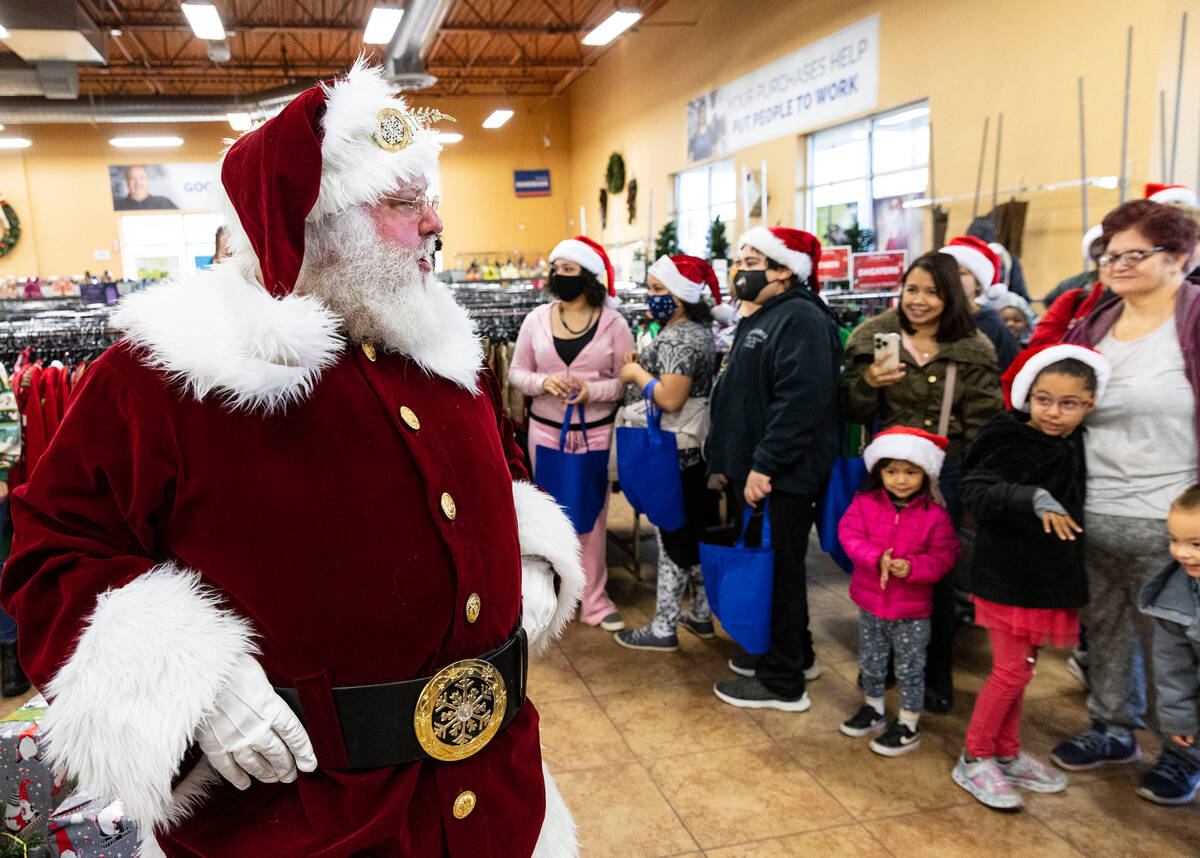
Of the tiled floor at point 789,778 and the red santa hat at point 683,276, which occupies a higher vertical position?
the red santa hat at point 683,276

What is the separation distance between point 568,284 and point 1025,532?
6.47 feet

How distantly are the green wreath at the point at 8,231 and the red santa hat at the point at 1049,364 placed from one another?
18.3 metres

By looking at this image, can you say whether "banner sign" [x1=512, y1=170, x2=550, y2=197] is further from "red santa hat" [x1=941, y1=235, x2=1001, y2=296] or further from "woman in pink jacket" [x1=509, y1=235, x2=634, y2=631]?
"red santa hat" [x1=941, y1=235, x2=1001, y2=296]

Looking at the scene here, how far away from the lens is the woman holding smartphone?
9.24ft

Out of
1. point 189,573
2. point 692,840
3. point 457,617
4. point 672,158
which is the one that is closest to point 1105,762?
point 692,840

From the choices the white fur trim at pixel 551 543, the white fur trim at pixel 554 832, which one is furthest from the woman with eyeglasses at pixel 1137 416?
the white fur trim at pixel 554 832

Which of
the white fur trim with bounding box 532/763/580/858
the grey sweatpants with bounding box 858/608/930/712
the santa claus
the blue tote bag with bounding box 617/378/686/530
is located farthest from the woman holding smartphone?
the santa claus

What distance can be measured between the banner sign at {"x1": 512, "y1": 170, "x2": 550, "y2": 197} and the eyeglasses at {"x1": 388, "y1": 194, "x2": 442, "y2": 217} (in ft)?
57.4

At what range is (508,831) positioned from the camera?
1229mm

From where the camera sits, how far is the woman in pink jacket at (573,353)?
3.55 metres

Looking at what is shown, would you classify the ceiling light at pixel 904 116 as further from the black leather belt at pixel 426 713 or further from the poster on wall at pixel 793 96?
the black leather belt at pixel 426 713

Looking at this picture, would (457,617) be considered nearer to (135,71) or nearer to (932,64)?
(932,64)

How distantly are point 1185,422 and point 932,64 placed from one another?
19.3 feet

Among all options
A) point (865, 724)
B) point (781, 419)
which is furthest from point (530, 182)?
point (865, 724)
